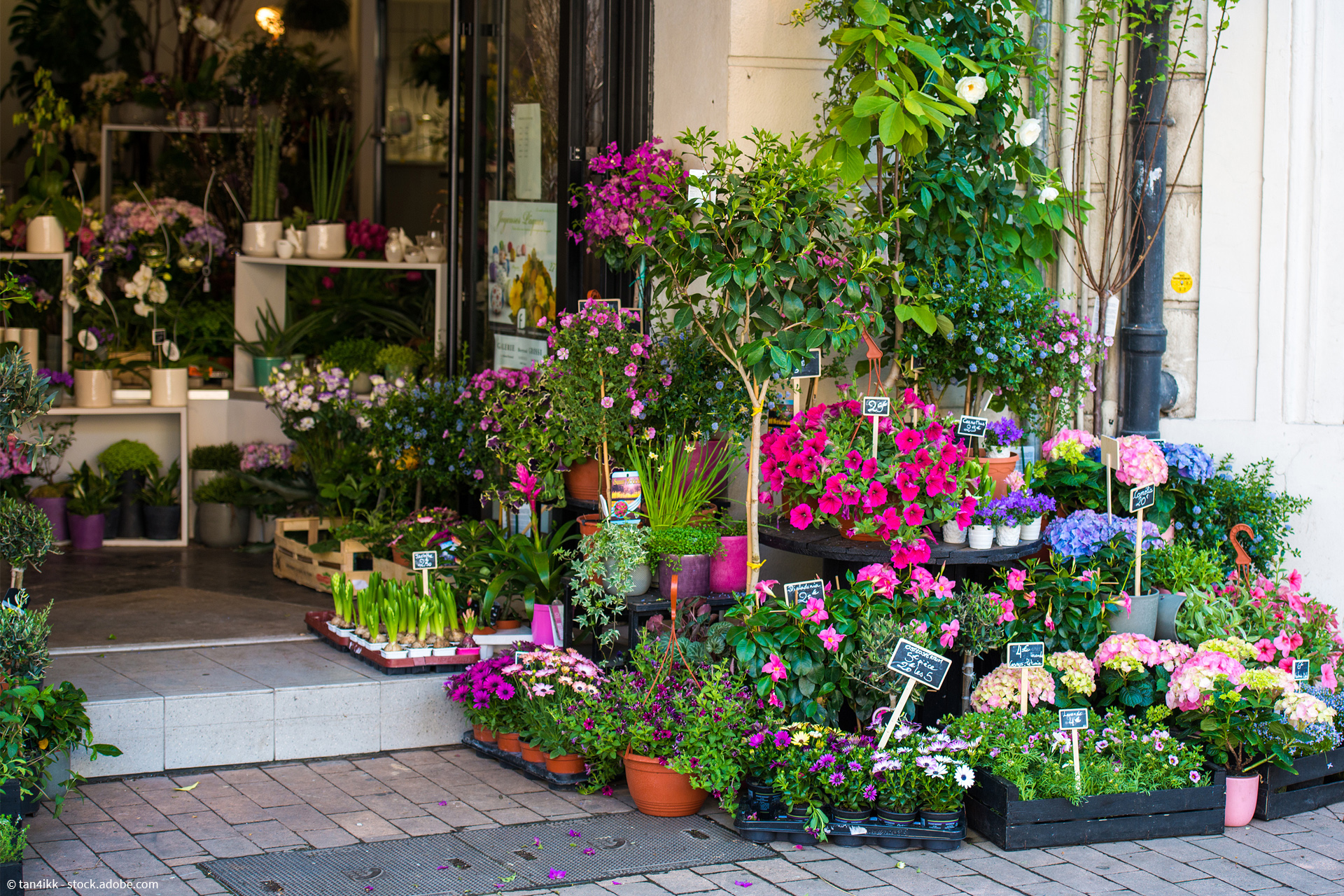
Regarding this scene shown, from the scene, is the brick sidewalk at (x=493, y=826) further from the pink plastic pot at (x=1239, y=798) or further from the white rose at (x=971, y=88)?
the white rose at (x=971, y=88)

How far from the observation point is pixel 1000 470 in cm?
500

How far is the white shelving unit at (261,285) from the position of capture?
7.65 metres

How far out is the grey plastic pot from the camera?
7.55 meters

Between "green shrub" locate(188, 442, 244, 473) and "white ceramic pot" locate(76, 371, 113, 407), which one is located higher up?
"white ceramic pot" locate(76, 371, 113, 407)

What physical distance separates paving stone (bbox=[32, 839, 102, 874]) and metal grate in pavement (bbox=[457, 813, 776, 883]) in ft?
3.34

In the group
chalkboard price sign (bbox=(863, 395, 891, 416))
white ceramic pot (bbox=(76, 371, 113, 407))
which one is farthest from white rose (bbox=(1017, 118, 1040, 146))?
white ceramic pot (bbox=(76, 371, 113, 407))

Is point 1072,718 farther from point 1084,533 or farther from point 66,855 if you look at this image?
point 66,855

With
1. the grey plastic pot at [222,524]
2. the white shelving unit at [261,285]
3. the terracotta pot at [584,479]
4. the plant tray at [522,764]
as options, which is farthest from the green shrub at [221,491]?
the plant tray at [522,764]

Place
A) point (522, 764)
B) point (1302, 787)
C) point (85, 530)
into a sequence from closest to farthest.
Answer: point (1302, 787) < point (522, 764) < point (85, 530)

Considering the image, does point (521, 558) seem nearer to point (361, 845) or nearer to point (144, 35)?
point (361, 845)

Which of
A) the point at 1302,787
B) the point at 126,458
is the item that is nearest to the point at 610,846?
the point at 1302,787

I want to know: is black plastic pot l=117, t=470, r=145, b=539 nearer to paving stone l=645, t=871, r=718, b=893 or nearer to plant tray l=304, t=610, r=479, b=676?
plant tray l=304, t=610, r=479, b=676

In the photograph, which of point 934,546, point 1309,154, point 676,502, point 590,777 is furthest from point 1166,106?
point 590,777

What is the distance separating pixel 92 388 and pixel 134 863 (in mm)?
4237
